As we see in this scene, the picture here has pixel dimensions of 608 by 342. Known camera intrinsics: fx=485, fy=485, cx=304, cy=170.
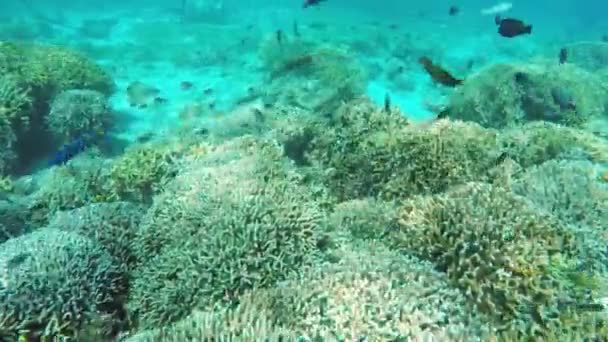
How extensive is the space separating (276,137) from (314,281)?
154 inches

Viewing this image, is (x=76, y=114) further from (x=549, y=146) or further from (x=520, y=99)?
(x=520, y=99)

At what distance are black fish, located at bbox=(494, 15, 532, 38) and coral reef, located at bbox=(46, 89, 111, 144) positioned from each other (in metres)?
8.69

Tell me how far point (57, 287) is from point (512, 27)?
7225 mm

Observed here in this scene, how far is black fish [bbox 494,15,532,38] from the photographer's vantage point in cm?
754

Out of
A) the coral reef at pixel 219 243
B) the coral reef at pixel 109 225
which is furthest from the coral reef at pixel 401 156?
the coral reef at pixel 109 225

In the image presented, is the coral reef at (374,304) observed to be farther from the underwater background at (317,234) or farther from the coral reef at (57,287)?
the coral reef at (57,287)

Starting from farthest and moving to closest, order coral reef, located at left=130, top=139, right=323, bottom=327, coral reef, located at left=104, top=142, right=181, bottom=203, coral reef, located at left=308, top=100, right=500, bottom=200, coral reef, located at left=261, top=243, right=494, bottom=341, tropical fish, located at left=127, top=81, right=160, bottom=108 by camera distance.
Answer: tropical fish, located at left=127, top=81, right=160, bottom=108 < coral reef, located at left=104, top=142, right=181, bottom=203 < coral reef, located at left=308, top=100, right=500, bottom=200 < coral reef, located at left=130, top=139, right=323, bottom=327 < coral reef, located at left=261, top=243, right=494, bottom=341

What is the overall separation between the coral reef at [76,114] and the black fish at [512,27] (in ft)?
28.5

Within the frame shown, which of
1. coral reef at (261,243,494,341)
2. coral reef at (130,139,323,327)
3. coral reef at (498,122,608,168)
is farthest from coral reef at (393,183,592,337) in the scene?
coral reef at (498,122,608,168)

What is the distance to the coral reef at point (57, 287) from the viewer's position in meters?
3.94

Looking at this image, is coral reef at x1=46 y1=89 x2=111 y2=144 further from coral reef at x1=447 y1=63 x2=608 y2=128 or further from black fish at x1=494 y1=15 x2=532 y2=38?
black fish at x1=494 y1=15 x2=532 y2=38

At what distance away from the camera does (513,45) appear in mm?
29266

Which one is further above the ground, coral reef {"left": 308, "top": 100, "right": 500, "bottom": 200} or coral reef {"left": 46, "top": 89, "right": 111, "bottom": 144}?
coral reef {"left": 46, "top": 89, "right": 111, "bottom": 144}

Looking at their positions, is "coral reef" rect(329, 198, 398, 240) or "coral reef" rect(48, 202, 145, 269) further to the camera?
"coral reef" rect(48, 202, 145, 269)
